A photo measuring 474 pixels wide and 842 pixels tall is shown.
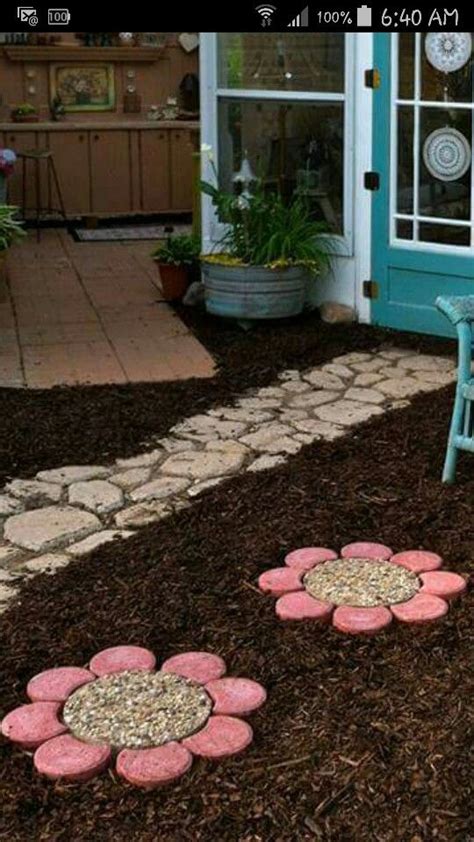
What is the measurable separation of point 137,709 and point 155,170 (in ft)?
28.1

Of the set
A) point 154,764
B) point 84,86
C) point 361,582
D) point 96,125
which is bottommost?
point 154,764

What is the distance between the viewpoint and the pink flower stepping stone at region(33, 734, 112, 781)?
2.46 metres

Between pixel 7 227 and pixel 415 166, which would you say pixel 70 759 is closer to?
pixel 7 227

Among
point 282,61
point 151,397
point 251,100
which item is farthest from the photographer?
point 251,100

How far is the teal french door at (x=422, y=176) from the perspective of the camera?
19.3 ft

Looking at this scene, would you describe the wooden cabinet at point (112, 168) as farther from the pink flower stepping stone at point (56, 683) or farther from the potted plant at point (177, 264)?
the pink flower stepping stone at point (56, 683)

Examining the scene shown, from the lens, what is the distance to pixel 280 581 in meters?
3.30

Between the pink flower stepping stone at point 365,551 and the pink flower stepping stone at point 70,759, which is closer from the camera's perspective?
the pink flower stepping stone at point 70,759

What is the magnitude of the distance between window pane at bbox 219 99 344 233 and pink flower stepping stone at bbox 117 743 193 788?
440cm

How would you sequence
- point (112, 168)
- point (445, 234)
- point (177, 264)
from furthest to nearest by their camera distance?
Result: 1. point (112, 168)
2. point (177, 264)
3. point (445, 234)

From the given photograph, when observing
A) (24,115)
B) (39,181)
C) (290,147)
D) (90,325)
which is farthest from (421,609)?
(24,115)


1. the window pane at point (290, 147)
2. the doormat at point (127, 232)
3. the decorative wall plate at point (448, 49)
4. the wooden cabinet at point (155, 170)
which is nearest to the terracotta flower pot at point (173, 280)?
the window pane at point (290, 147)

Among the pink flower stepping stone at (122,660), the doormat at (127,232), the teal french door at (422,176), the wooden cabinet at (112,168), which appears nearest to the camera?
the pink flower stepping stone at (122,660)
